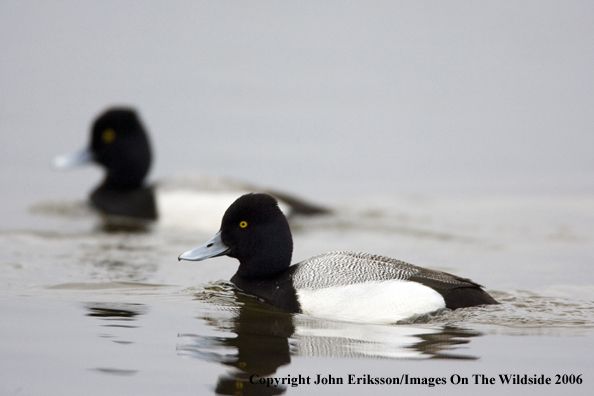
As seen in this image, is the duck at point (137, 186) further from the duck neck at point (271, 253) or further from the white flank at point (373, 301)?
the white flank at point (373, 301)

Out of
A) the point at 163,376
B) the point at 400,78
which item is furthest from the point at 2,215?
the point at 400,78

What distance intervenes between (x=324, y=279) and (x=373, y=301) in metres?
0.44

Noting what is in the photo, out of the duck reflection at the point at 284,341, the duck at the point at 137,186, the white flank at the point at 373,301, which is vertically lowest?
the duck reflection at the point at 284,341

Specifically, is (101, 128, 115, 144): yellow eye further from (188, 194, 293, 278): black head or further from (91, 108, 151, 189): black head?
(188, 194, 293, 278): black head

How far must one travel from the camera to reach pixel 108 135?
12438 millimetres

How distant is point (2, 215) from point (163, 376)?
23.5ft

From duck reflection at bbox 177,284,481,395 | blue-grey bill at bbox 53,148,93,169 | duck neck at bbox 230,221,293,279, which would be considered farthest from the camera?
blue-grey bill at bbox 53,148,93,169

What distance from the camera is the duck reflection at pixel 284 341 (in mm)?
5344

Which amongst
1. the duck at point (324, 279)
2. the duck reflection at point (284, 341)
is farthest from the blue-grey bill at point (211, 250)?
the duck reflection at point (284, 341)

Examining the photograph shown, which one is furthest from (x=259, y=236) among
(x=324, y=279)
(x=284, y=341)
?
(x=284, y=341)

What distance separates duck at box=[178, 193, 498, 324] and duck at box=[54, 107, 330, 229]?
445 cm

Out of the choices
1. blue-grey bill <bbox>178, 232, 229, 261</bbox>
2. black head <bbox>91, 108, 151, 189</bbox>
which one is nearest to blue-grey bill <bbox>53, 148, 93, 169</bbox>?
black head <bbox>91, 108, 151, 189</bbox>

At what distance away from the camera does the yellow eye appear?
12422 mm

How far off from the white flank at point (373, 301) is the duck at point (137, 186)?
5104 mm
